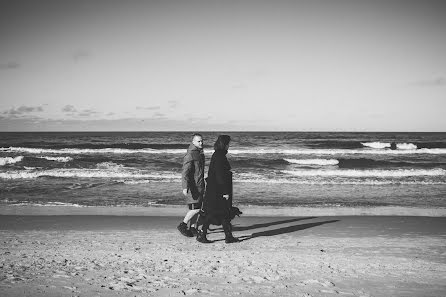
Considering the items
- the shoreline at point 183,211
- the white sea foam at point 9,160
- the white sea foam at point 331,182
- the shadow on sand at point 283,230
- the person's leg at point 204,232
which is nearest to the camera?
the person's leg at point 204,232

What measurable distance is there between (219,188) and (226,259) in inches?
48.4

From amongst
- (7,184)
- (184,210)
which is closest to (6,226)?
(184,210)

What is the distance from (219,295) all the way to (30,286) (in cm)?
225

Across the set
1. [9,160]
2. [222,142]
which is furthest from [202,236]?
[9,160]

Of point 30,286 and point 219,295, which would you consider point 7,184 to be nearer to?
point 30,286

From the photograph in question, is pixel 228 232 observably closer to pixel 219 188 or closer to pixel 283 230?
pixel 219 188

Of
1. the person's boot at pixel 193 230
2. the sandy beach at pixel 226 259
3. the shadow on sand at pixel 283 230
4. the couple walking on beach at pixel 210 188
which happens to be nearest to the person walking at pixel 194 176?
the couple walking on beach at pixel 210 188

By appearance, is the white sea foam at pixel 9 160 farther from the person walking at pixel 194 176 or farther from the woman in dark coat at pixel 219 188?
the woman in dark coat at pixel 219 188

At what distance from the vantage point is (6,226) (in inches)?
310

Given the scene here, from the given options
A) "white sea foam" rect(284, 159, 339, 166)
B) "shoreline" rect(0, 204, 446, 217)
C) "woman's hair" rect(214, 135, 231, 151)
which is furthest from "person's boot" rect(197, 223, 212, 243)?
"white sea foam" rect(284, 159, 339, 166)

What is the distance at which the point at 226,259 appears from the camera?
17.8 ft

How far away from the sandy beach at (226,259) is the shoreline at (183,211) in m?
1.15

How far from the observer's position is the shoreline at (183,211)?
9.54 m

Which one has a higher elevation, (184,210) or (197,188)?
(197,188)
